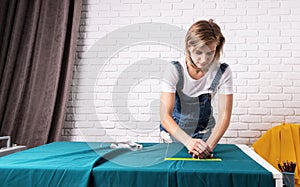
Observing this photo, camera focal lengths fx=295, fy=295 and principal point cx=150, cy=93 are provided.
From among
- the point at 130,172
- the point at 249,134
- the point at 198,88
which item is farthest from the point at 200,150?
the point at 249,134

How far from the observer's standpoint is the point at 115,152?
1570 mm

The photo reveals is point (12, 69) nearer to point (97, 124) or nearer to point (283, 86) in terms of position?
point (97, 124)

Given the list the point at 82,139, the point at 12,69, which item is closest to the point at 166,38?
the point at 82,139

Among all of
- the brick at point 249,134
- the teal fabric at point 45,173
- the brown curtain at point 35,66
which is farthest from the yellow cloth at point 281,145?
the brown curtain at point 35,66

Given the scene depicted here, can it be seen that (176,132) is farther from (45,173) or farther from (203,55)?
(45,173)

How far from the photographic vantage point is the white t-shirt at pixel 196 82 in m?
1.80

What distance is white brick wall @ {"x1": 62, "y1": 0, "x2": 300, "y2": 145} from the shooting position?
2.73m

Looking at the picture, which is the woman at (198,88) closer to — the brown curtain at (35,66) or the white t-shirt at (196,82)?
the white t-shirt at (196,82)

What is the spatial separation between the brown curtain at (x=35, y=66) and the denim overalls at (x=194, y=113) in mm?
1379

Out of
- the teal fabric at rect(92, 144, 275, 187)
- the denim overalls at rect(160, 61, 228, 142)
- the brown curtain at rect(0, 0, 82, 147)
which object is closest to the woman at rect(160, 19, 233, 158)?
the denim overalls at rect(160, 61, 228, 142)

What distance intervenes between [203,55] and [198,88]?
22 cm

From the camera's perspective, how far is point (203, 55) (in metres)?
1.73

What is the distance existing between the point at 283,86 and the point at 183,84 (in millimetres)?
1357

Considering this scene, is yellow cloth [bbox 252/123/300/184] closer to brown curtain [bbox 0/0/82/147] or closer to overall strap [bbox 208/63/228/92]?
overall strap [bbox 208/63/228/92]
